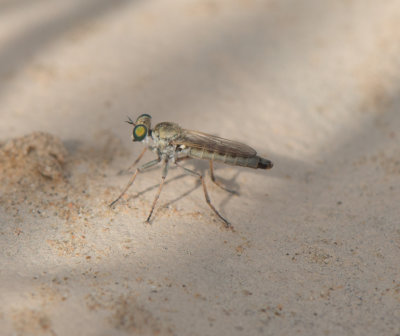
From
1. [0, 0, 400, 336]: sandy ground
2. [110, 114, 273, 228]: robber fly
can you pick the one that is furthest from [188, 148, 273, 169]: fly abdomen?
[0, 0, 400, 336]: sandy ground

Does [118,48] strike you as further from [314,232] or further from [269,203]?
[314,232]

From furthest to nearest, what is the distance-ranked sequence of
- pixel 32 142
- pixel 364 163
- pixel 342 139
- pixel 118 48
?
1. pixel 118 48
2. pixel 342 139
3. pixel 364 163
4. pixel 32 142

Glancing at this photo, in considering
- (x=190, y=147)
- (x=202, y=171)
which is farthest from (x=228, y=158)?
(x=202, y=171)

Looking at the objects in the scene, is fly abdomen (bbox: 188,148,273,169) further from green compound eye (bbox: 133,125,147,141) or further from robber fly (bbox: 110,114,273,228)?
green compound eye (bbox: 133,125,147,141)

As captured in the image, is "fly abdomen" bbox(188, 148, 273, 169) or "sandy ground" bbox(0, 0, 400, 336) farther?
"fly abdomen" bbox(188, 148, 273, 169)

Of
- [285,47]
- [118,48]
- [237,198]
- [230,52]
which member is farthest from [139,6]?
[237,198]

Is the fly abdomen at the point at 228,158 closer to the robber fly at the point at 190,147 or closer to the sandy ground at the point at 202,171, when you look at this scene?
the robber fly at the point at 190,147

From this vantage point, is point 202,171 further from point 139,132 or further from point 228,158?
point 139,132
